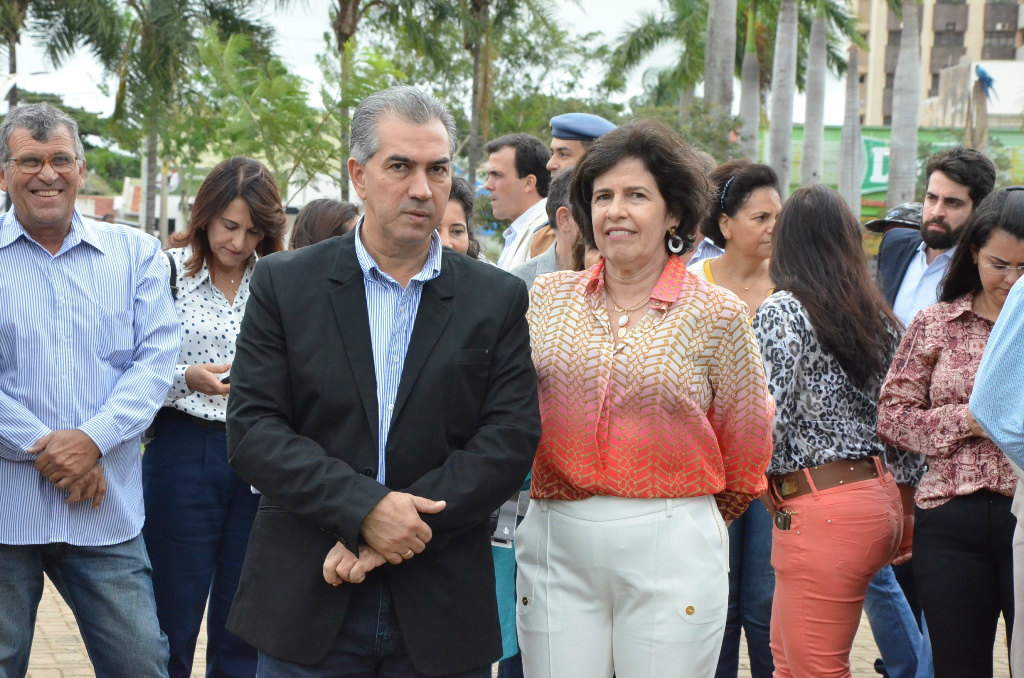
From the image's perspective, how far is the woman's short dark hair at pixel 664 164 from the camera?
353cm

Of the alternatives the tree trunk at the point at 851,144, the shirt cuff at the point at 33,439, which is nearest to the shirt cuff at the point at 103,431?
the shirt cuff at the point at 33,439

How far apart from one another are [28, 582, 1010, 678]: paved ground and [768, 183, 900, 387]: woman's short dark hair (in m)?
2.50

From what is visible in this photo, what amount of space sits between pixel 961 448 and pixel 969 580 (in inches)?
18.2

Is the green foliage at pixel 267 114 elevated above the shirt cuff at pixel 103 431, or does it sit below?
above

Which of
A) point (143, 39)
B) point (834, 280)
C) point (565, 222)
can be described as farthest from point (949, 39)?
point (834, 280)

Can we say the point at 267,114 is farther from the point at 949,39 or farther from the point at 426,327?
the point at 949,39

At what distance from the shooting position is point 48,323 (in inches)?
157

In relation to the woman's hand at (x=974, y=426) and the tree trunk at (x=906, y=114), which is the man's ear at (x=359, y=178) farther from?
the tree trunk at (x=906, y=114)

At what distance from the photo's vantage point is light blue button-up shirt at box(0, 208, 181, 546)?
390 cm

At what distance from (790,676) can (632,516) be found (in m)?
1.44

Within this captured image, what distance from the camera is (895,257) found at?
639 cm

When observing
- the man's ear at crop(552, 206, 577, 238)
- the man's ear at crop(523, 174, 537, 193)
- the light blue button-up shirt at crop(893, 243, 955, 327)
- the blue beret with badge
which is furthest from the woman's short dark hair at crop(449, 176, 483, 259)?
the light blue button-up shirt at crop(893, 243, 955, 327)

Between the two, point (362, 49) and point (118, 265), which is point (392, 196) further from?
point (362, 49)

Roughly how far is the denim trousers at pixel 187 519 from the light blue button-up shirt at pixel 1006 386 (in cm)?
281
